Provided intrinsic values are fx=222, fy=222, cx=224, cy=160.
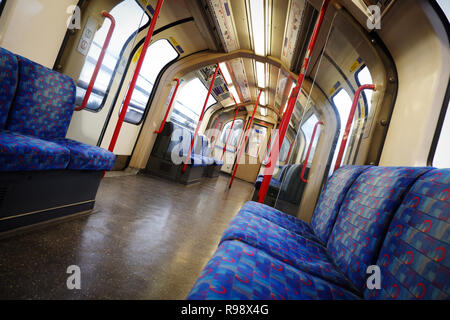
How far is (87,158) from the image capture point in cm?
185

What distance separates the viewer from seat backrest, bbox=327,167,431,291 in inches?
38.6

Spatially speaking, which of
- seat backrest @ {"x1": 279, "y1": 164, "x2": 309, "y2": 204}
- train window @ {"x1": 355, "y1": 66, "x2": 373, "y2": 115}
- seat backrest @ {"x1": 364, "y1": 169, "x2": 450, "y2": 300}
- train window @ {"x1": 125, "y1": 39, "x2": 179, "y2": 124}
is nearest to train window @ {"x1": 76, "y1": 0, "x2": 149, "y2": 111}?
train window @ {"x1": 125, "y1": 39, "x2": 179, "y2": 124}

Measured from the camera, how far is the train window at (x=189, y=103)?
21.3 ft

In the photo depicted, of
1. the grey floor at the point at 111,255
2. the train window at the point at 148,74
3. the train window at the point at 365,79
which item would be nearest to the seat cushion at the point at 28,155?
the grey floor at the point at 111,255

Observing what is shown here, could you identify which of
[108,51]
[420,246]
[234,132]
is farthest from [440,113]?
[234,132]

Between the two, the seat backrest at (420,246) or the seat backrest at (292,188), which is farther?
the seat backrest at (292,188)

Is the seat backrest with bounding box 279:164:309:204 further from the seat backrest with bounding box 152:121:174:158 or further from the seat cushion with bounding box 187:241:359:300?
the seat backrest with bounding box 152:121:174:158

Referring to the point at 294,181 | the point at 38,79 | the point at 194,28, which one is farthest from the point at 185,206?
the point at 194,28

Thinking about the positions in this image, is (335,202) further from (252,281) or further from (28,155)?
(28,155)

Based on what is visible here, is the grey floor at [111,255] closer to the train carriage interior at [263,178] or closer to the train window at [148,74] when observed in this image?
the train carriage interior at [263,178]

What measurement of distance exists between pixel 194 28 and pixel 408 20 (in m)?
3.42

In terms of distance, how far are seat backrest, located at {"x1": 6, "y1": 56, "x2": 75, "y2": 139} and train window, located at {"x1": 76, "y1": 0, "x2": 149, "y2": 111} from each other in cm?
77
